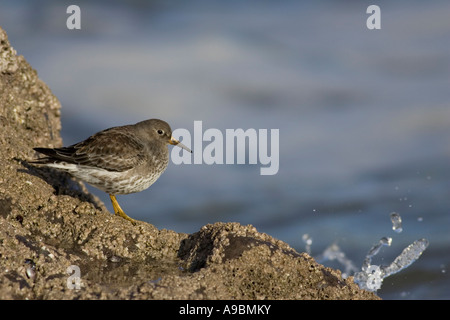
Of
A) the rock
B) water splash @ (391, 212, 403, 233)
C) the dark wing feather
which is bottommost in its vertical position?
the rock

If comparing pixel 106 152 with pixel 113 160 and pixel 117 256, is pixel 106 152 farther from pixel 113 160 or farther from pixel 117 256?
pixel 117 256

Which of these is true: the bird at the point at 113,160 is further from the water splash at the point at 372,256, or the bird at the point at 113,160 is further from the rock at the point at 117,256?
the water splash at the point at 372,256

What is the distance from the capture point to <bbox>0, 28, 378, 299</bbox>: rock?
12.7ft

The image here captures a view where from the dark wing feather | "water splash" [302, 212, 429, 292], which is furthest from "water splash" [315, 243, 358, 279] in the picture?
the dark wing feather

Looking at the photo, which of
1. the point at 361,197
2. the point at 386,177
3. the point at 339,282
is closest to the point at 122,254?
the point at 339,282

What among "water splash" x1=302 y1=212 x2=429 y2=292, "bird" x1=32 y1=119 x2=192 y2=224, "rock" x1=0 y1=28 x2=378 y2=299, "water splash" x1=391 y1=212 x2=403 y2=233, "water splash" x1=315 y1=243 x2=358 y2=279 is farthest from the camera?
"water splash" x1=391 y1=212 x2=403 y2=233

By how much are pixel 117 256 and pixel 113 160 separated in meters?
1.52

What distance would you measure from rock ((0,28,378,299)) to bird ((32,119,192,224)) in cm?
21

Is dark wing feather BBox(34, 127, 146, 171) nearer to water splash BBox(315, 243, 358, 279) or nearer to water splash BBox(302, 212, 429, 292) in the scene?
water splash BBox(302, 212, 429, 292)

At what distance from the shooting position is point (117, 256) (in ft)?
15.3

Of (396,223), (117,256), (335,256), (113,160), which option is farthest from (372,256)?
(117,256)

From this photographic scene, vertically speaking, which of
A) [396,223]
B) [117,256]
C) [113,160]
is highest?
[113,160]

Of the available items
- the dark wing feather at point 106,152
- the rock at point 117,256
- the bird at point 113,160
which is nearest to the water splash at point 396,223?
the bird at point 113,160

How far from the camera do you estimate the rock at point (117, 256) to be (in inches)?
152
